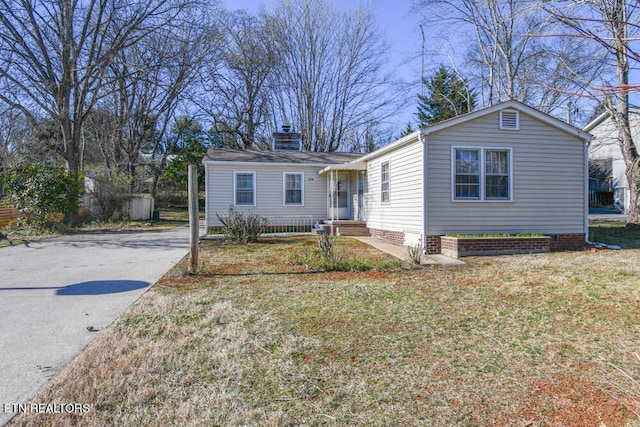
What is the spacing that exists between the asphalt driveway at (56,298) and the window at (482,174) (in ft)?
23.1

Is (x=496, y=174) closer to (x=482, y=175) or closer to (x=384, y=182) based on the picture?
(x=482, y=175)

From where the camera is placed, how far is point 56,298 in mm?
5355

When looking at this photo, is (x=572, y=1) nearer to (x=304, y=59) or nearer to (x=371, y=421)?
(x=371, y=421)

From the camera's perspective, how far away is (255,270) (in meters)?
7.28

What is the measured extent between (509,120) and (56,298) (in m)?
10.1

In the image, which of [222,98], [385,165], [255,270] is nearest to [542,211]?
Answer: [385,165]

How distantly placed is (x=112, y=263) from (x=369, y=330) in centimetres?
657

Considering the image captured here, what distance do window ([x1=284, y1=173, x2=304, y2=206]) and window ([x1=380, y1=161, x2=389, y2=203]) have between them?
13.0 feet

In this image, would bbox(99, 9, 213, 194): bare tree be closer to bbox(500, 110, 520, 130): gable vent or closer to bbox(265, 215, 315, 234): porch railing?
bbox(265, 215, 315, 234): porch railing

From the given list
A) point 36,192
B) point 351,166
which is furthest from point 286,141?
point 36,192

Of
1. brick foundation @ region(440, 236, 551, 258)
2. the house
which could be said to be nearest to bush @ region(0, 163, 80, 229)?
the house

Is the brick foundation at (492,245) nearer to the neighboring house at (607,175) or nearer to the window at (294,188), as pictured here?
the window at (294,188)

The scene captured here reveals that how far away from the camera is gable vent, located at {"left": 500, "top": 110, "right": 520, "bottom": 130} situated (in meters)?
9.72

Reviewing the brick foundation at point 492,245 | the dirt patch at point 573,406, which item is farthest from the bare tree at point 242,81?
the dirt patch at point 573,406
